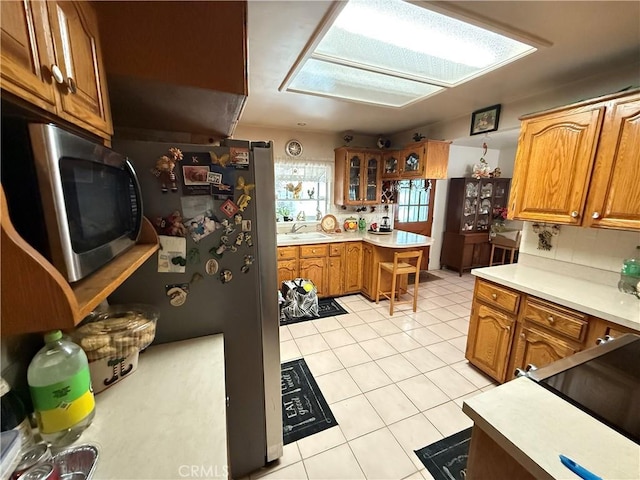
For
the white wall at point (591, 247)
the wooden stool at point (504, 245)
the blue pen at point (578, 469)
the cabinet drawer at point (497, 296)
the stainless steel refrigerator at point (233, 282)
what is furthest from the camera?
the wooden stool at point (504, 245)

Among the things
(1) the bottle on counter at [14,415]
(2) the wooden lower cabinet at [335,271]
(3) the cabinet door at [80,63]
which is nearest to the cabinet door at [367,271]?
(2) the wooden lower cabinet at [335,271]

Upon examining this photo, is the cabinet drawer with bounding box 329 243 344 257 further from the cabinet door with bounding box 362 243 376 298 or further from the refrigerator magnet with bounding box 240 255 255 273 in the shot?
the refrigerator magnet with bounding box 240 255 255 273

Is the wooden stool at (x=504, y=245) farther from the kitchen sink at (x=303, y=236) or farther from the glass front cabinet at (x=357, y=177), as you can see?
the kitchen sink at (x=303, y=236)

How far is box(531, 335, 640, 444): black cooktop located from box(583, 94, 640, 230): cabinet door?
0.92 m

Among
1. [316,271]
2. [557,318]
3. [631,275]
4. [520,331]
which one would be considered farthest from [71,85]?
[316,271]

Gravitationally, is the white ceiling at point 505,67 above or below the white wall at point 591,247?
above

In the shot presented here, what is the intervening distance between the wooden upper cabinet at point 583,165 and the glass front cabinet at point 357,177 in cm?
208

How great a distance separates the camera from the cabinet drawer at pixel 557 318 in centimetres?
152

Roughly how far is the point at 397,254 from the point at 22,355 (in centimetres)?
303

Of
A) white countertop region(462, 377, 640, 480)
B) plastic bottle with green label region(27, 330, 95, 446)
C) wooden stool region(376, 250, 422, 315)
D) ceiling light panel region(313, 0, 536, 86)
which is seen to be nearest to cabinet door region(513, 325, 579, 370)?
white countertop region(462, 377, 640, 480)

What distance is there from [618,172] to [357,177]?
107 inches

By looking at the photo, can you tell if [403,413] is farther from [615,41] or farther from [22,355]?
[615,41]

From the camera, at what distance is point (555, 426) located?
2.33 ft

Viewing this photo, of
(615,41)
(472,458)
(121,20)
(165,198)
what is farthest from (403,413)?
(615,41)
